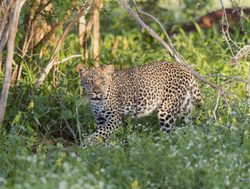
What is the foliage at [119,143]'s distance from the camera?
7.06m

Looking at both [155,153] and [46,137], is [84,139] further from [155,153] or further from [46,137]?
[155,153]

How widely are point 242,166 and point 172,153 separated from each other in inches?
23.9

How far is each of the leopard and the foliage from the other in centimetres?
20

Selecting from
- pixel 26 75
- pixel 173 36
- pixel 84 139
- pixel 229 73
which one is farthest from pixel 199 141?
pixel 173 36

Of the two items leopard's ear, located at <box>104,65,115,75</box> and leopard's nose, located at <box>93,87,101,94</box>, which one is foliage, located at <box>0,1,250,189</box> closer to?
leopard's nose, located at <box>93,87,101,94</box>

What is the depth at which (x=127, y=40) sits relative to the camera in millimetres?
14469

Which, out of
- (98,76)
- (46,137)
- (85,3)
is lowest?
(46,137)

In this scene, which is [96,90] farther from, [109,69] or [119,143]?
[119,143]

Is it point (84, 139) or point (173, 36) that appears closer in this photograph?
point (84, 139)

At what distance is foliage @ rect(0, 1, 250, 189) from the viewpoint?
706 cm

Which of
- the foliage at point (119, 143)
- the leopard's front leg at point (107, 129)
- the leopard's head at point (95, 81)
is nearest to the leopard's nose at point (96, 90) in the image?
the leopard's head at point (95, 81)

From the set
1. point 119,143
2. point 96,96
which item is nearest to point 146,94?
point 96,96

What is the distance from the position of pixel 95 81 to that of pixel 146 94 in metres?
0.73

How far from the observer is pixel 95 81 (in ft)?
32.5
